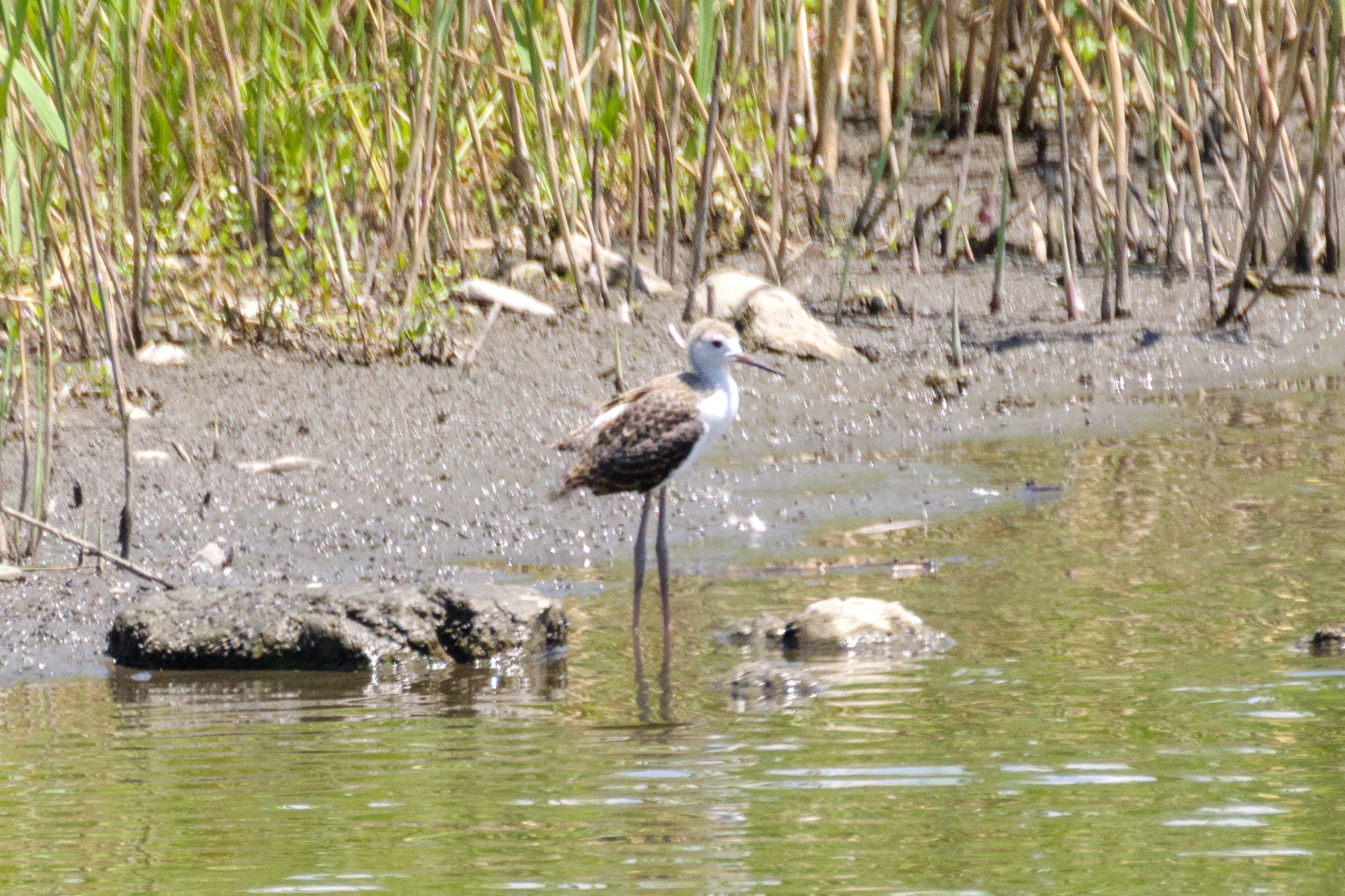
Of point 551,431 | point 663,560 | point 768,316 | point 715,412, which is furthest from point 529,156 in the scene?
point 663,560

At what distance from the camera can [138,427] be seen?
6836 millimetres

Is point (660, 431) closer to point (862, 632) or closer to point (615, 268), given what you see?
point (862, 632)

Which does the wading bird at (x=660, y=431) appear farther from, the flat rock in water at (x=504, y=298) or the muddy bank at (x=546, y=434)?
the flat rock in water at (x=504, y=298)

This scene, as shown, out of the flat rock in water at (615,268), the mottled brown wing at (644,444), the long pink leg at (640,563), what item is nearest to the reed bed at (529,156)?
the flat rock in water at (615,268)

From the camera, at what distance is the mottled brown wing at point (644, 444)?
5488mm

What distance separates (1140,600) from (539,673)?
1.57 metres

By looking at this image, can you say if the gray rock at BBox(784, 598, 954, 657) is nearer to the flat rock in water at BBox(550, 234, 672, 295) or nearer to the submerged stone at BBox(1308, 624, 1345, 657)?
the submerged stone at BBox(1308, 624, 1345, 657)

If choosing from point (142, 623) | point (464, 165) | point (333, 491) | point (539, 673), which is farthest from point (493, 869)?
point (464, 165)

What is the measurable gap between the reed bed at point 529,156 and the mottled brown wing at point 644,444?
5.49 feet

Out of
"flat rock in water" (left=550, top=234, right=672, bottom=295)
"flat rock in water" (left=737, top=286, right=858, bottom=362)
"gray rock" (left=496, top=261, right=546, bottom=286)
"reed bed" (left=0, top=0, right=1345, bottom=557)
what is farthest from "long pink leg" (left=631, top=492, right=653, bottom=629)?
"gray rock" (left=496, top=261, right=546, bottom=286)

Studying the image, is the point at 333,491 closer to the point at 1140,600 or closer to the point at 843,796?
the point at 1140,600

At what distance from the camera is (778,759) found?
3.69 meters

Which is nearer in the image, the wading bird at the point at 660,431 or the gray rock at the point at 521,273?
the wading bird at the point at 660,431

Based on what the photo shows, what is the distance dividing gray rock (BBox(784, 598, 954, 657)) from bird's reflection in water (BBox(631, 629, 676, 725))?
12.2 inches
